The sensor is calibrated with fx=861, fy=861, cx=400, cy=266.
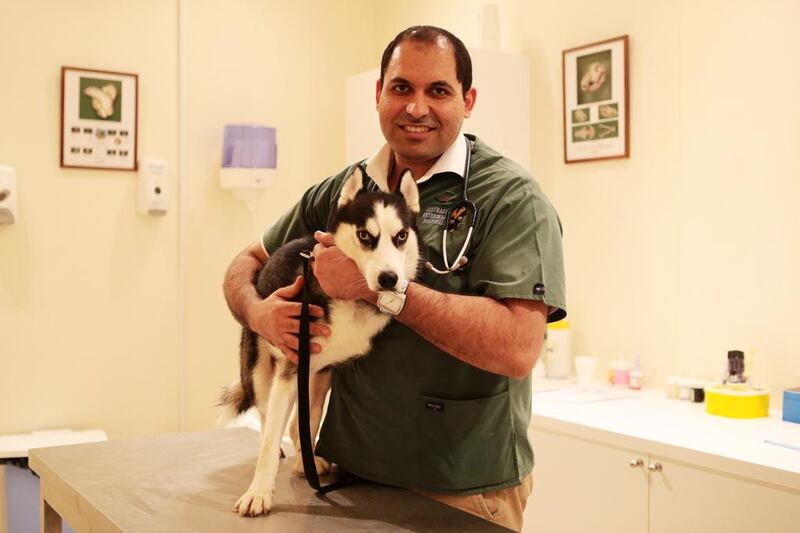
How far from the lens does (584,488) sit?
8.22 feet

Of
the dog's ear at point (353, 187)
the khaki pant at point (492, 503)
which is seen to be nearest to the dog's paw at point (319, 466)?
the khaki pant at point (492, 503)

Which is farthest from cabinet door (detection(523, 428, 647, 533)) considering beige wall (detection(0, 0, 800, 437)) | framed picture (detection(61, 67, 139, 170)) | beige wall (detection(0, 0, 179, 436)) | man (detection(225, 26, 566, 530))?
framed picture (detection(61, 67, 139, 170))

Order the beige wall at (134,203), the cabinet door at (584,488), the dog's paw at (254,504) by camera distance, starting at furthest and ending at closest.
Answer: the beige wall at (134,203) → the cabinet door at (584,488) → the dog's paw at (254,504)

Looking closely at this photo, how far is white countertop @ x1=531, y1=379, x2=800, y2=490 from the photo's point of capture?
2080 mm

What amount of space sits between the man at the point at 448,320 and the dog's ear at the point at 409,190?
0.21 ft

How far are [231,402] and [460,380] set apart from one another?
58cm

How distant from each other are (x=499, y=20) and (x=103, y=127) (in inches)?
66.4

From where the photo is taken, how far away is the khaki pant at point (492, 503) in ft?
5.26

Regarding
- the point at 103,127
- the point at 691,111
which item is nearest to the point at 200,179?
the point at 103,127

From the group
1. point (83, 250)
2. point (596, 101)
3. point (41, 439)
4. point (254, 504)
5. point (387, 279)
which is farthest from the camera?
point (83, 250)

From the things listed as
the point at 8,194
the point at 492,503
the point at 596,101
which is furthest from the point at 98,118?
the point at 492,503

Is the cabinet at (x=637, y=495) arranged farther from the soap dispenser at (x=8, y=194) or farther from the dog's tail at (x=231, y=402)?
the soap dispenser at (x=8, y=194)

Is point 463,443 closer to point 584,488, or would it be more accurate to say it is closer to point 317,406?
point 317,406

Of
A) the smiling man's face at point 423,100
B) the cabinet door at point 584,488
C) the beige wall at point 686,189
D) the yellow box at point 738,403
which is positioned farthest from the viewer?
the beige wall at point 686,189
